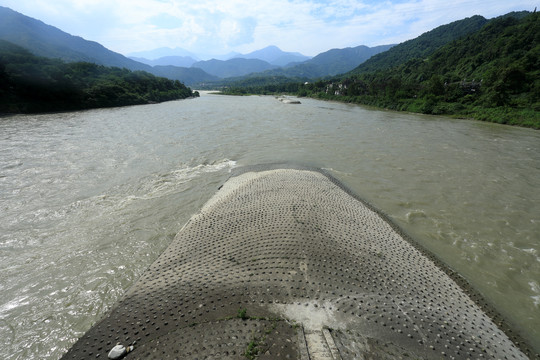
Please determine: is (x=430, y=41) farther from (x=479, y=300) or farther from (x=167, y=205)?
(x=167, y=205)

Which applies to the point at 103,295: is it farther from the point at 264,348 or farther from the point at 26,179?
the point at 26,179

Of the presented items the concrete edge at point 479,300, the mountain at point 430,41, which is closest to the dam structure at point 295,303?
the concrete edge at point 479,300

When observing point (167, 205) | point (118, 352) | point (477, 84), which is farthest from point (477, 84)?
point (118, 352)

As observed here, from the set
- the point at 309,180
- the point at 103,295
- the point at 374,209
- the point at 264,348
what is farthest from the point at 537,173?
the point at 103,295

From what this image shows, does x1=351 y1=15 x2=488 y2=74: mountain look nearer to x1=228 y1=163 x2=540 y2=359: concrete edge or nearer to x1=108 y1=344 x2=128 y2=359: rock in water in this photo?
x1=228 y1=163 x2=540 y2=359: concrete edge

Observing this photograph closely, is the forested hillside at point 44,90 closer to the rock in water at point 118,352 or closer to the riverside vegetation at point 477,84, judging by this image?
the rock in water at point 118,352
